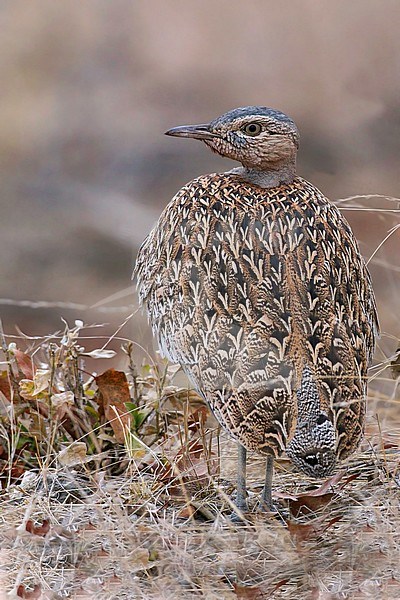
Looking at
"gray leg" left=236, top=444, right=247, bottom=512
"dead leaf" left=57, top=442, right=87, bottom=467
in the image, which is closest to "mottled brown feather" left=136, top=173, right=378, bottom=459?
"gray leg" left=236, top=444, right=247, bottom=512

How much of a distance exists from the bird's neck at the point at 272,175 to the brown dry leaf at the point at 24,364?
125 centimetres

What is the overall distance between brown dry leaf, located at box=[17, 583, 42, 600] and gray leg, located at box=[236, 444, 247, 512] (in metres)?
0.81

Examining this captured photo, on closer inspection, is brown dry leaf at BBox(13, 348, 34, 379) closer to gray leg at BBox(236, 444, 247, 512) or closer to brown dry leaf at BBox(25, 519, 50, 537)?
brown dry leaf at BBox(25, 519, 50, 537)

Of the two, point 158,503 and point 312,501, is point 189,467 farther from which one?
point 312,501

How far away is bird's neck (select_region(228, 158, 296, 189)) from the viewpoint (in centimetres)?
417

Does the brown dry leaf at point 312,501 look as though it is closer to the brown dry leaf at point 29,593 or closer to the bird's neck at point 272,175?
the brown dry leaf at point 29,593

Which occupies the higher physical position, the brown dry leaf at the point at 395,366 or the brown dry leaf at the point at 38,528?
the brown dry leaf at the point at 395,366

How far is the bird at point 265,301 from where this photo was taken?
3.58 m

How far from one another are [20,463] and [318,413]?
4.79ft

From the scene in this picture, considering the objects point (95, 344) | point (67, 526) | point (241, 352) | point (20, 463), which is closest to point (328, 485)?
point (241, 352)

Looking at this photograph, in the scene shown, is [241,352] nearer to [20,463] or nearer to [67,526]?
[67,526]

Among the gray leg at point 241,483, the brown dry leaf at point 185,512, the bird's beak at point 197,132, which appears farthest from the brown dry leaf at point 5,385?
the bird's beak at point 197,132

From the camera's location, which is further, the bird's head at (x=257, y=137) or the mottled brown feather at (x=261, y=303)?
the bird's head at (x=257, y=137)

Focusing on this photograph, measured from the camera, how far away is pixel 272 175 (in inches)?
165
